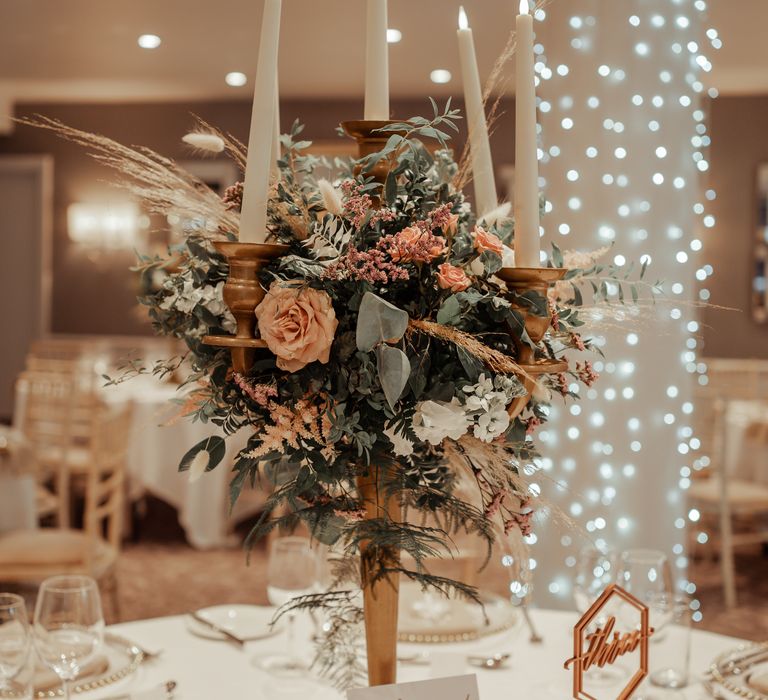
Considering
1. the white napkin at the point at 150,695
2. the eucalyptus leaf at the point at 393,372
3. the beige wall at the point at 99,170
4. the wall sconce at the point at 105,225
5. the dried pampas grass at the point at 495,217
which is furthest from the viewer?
the wall sconce at the point at 105,225

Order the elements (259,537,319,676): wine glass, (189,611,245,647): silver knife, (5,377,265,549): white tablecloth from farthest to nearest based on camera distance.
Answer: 1. (5,377,265,549): white tablecloth
2. (189,611,245,647): silver knife
3. (259,537,319,676): wine glass

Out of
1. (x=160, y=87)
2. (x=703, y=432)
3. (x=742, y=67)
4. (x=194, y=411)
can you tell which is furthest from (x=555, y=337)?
(x=160, y=87)

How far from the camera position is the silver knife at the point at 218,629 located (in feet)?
4.82

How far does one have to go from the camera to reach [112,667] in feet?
4.43

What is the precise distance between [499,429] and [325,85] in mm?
6582

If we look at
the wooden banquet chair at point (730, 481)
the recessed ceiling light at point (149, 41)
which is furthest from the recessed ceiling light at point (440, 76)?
the wooden banquet chair at point (730, 481)

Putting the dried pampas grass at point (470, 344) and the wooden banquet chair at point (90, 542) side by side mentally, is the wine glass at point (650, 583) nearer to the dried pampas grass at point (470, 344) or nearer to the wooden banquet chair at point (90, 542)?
the dried pampas grass at point (470, 344)

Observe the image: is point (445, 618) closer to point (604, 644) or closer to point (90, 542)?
point (604, 644)

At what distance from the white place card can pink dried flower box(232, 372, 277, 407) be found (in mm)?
328

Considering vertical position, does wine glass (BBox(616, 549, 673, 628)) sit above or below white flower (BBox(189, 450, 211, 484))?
below

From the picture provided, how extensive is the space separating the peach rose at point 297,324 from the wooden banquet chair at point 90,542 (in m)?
2.41

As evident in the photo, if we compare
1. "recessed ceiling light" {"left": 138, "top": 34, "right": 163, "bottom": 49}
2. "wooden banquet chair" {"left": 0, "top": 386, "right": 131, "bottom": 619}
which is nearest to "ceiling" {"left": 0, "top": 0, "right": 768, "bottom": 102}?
"recessed ceiling light" {"left": 138, "top": 34, "right": 163, "bottom": 49}

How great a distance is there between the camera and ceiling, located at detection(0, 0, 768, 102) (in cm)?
529

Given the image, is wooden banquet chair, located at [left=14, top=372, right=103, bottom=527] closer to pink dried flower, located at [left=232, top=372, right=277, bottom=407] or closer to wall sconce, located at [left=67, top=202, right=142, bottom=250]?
pink dried flower, located at [left=232, top=372, right=277, bottom=407]
